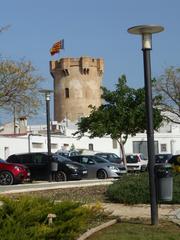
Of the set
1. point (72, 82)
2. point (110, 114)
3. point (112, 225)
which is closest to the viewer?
point (112, 225)

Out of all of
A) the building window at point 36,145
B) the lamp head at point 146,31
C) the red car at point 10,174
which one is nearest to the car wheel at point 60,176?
the red car at point 10,174

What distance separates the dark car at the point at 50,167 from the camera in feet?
100

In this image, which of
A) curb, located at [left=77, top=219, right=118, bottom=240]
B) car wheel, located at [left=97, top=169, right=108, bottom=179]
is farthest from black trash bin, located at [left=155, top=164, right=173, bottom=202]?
car wheel, located at [left=97, top=169, right=108, bottom=179]

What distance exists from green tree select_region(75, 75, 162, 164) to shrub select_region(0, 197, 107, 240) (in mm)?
34588

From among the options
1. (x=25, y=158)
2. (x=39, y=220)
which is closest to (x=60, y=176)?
(x=25, y=158)

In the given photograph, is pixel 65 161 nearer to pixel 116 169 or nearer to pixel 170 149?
pixel 116 169

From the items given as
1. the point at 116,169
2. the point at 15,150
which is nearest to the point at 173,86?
the point at 15,150

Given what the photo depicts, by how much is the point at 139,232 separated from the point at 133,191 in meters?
5.11

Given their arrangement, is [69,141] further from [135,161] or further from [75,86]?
[75,86]

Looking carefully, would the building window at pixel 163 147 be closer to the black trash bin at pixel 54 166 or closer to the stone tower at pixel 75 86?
the stone tower at pixel 75 86

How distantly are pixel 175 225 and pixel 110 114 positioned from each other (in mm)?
34211

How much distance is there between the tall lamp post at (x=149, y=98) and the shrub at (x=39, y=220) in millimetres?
1527

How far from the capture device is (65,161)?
31.2 metres

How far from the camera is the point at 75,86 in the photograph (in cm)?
10169
